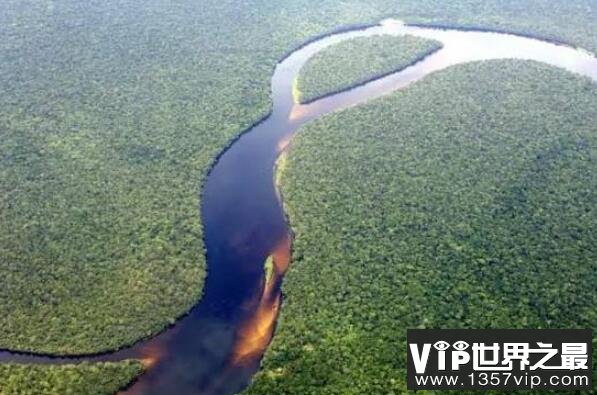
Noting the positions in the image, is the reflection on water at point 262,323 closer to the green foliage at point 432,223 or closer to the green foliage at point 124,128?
the green foliage at point 432,223

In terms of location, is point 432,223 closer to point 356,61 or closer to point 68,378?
point 68,378

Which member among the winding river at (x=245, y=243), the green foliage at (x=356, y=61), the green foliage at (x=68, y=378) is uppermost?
the green foliage at (x=356, y=61)

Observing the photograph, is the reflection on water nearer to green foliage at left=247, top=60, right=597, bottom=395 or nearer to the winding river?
the winding river

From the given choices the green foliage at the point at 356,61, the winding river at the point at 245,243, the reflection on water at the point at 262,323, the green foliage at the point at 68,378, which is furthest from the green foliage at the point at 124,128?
the green foliage at the point at 356,61

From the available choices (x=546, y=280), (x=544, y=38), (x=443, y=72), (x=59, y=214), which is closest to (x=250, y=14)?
(x=443, y=72)

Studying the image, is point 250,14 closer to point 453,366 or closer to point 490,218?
point 490,218

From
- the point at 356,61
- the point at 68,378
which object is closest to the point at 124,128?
the point at 356,61

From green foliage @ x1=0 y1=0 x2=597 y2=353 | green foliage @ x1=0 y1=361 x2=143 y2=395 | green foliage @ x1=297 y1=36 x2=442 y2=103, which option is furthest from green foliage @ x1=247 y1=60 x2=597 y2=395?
green foliage @ x1=0 y1=0 x2=597 y2=353
